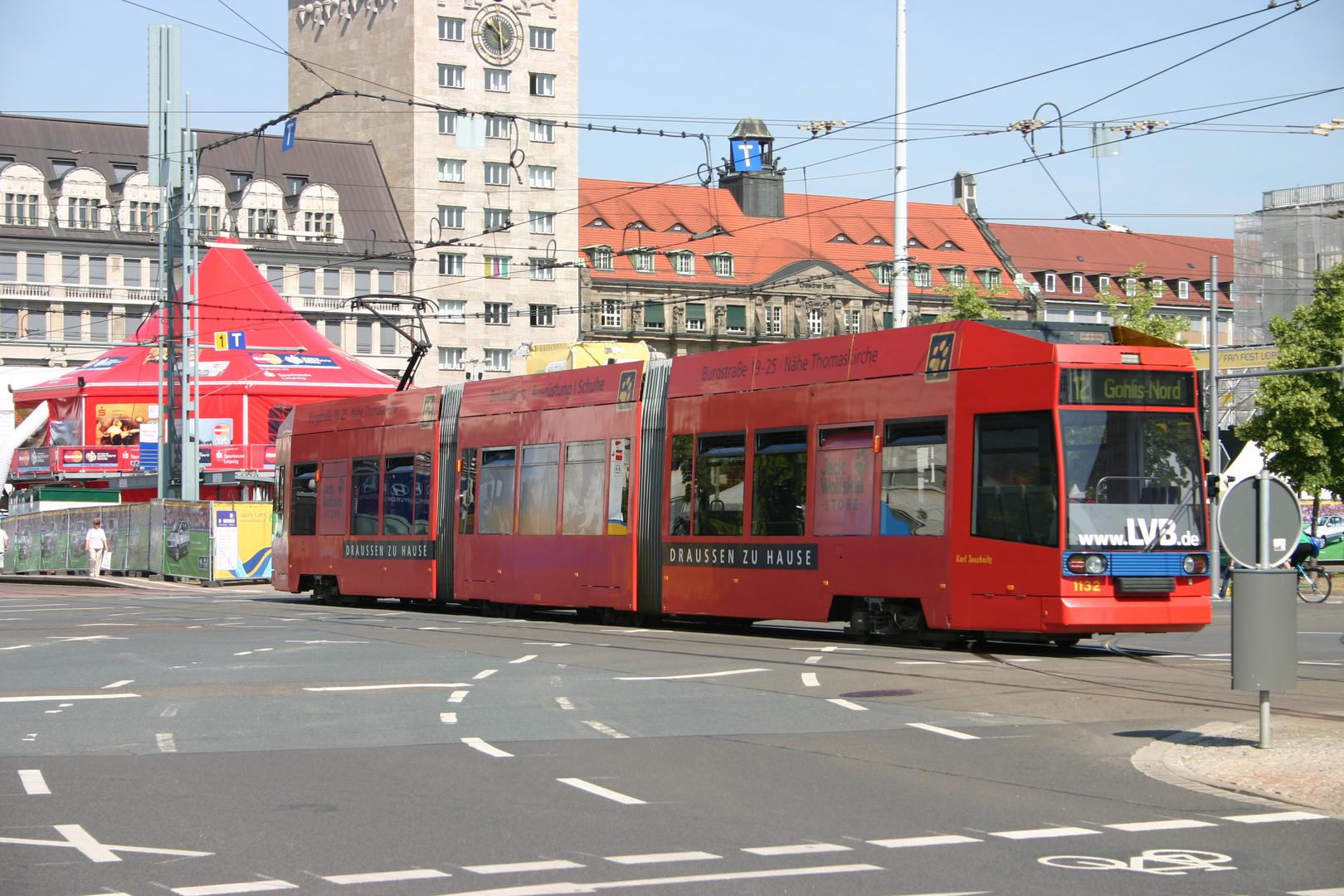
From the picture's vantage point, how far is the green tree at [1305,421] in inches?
1891

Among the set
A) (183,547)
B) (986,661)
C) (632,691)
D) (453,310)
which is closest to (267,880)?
(632,691)

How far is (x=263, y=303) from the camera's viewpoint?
192 ft

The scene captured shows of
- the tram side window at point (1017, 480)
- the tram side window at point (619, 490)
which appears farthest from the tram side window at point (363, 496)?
the tram side window at point (1017, 480)

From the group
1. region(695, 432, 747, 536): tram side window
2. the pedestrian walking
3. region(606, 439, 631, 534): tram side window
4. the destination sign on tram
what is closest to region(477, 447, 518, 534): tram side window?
region(606, 439, 631, 534): tram side window

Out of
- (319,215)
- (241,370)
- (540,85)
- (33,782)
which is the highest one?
(540,85)

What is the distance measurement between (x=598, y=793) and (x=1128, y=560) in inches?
315

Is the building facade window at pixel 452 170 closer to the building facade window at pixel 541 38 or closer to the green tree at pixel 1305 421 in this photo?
the building facade window at pixel 541 38

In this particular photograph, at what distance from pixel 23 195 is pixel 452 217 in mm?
21996

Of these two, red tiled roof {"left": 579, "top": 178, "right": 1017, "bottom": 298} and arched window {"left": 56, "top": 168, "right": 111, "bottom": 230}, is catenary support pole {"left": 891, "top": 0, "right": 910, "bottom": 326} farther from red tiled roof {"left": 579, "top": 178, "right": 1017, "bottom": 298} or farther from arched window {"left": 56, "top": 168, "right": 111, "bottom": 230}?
arched window {"left": 56, "top": 168, "right": 111, "bottom": 230}

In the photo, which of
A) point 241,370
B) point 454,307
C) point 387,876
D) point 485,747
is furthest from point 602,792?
point 454,307

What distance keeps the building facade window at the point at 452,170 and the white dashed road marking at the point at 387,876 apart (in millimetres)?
82869

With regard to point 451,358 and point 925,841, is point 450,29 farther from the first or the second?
point 925,841

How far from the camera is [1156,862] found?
6727 millimetres

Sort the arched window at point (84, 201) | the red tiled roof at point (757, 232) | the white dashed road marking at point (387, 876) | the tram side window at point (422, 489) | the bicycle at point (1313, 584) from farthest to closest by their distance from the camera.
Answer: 1. the red tiled roof at point (757, 232)
2. the arched window at point (84, 201)
3. the bicycle at point (1313, 584)
4. the tram side window at point (422, 489)
5. the white dashed road marking at point (387, 876)
